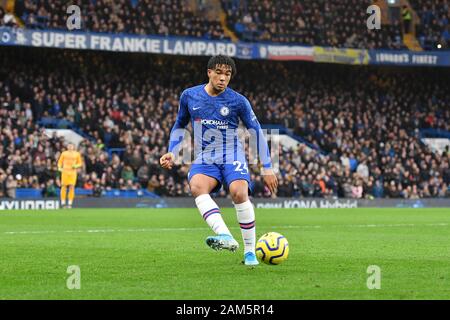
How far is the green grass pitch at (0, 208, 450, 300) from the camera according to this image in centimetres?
763

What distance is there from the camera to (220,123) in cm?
1016

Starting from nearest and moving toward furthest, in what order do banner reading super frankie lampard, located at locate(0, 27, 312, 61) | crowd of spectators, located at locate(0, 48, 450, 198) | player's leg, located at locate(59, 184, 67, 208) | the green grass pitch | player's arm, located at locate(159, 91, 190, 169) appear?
the green grass pitch → player's arm, located at locate(159, 91, 190, 169) → player's leg, located at locate(59, 184, 67, 208) → crowd of spectators, located at locate(0, 48, 450, 198) → banner reading super frankie lampard, located at locate(0, 27, 312, 61)

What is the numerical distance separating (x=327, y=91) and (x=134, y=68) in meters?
9.89

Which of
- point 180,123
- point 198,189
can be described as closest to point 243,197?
point 198,189

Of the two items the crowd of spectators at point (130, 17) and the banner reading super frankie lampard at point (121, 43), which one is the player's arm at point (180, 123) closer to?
the banner reading super frankie lampard at point (121, 43)

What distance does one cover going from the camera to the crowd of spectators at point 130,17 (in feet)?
119

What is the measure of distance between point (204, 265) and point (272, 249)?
789 millimetres

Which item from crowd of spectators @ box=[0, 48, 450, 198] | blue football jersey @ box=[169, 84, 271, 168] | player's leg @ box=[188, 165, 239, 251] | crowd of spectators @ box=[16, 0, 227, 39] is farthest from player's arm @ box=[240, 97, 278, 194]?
crowd of spectators @ box=[16, 0, 227, 39]

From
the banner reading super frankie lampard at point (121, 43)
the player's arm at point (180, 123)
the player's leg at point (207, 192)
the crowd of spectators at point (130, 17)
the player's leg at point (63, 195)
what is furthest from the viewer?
the crowd of spectators at point (130, 17)

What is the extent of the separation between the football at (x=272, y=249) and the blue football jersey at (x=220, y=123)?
32.0 inches

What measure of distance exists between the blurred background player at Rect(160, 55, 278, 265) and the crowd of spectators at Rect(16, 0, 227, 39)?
26.7 metres

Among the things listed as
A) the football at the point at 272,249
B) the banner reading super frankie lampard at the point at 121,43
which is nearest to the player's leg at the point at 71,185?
the banner reading super frankie lampard at the point at 121,43

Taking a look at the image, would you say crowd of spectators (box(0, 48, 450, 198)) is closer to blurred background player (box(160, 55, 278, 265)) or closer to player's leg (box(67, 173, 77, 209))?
player's leg (box(67, 173, 77, 209))
